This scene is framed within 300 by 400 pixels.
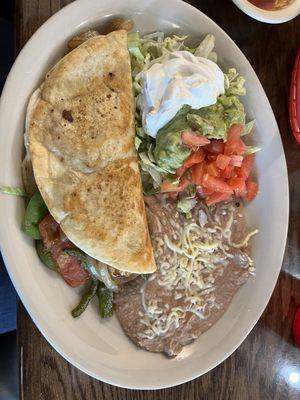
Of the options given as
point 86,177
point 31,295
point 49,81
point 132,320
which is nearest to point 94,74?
point 49,81

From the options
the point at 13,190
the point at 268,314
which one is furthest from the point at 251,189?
the point at 13,190

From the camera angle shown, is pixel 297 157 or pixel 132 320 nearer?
pixel 132 320

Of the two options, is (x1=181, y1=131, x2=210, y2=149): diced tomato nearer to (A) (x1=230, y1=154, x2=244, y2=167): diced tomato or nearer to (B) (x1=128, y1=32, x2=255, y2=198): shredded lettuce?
(B) (x1=128, y1=32, x2=255, y2=198): shredded lettuce

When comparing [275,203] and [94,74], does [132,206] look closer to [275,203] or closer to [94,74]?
[94,74]

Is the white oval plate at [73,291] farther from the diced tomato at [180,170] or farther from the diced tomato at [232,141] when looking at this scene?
the diced tomato at [180,170]

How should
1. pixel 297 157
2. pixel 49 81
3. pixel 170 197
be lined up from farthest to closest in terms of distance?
1. pixel 297 157
2. pixel 170 197
3. pixel 49 81

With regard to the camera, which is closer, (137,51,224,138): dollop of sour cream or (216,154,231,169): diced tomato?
(137,51,224,138): dollop of sour cream

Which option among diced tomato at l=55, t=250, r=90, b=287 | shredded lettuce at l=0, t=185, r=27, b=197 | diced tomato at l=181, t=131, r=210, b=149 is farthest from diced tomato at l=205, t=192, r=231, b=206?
shredded lettuce at l=0, t=185, r=27, b=197
